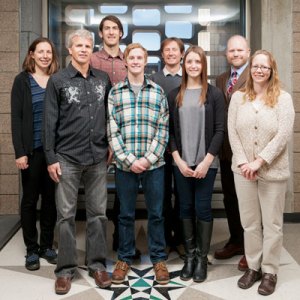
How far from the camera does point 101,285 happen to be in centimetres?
260

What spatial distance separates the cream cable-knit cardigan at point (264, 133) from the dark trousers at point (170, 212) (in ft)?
2.06

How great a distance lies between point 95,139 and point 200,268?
1053mm

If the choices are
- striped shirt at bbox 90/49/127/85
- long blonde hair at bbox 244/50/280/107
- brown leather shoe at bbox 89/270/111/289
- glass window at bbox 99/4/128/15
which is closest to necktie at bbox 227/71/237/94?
long blonde hair at bbox 244/50/280/107

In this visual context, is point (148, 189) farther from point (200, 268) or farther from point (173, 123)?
point (200, 268)

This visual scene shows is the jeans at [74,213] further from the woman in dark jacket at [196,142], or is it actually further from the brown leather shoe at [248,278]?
the brown leather shoe at [248,278]

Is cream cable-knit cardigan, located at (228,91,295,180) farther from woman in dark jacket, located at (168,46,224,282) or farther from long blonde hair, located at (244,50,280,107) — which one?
woman in dark jacket, located at (168,46,224,282)

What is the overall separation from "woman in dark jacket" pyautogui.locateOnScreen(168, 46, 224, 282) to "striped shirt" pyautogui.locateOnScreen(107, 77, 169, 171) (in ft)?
0.45

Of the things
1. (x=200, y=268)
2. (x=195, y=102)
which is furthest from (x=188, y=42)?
(x=200, y=268)

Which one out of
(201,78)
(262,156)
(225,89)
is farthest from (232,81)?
(262,156)

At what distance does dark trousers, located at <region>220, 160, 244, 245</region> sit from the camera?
3062 millimetres

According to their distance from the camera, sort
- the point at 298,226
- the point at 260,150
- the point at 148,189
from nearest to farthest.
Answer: the point at 260,150
the point at 148,189
the point at 298,226

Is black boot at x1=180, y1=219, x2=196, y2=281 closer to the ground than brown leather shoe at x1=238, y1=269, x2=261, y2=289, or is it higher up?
higher up

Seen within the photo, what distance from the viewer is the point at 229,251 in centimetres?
311

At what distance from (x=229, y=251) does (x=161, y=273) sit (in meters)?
0.66
